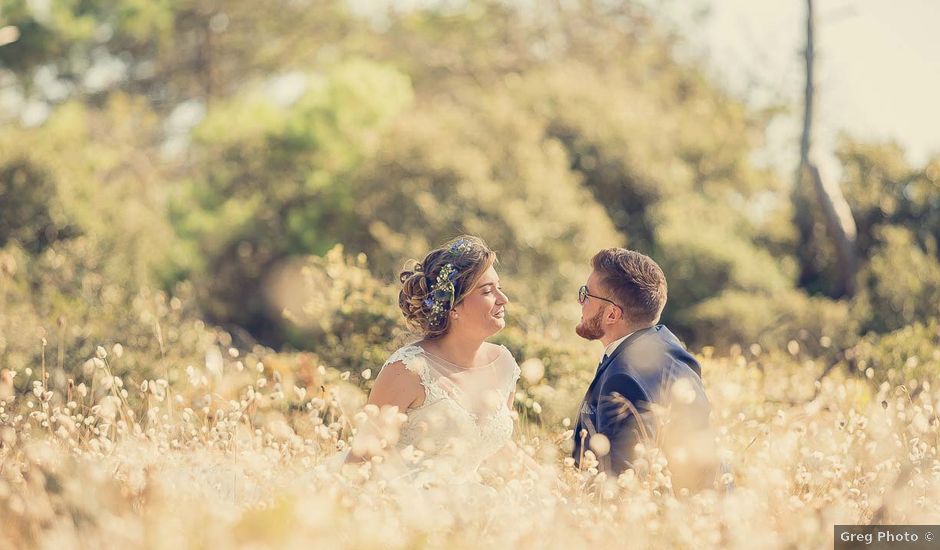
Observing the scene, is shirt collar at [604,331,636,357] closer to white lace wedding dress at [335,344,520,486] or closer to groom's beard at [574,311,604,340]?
groom's beard at [574,311,604,340]

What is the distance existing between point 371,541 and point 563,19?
25952 millimetres

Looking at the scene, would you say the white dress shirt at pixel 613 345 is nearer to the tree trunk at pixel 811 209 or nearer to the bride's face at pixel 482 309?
the bride's face at pixel 482 309

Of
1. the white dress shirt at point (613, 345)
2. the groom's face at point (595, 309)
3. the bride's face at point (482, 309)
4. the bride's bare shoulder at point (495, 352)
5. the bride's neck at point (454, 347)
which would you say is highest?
the groom's face at point (595, 309)

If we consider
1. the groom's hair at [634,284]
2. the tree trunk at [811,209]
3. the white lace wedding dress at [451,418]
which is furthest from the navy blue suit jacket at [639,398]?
the tree trunk at [811,209]

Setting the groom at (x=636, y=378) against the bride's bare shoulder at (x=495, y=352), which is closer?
the groom at (x=636, y=378)

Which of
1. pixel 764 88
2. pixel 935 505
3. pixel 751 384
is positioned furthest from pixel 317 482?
pixel 764 88

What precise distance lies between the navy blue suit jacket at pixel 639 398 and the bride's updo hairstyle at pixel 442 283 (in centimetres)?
81

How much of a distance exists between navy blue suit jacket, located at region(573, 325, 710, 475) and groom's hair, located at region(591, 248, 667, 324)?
162mm

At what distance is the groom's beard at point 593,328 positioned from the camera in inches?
175

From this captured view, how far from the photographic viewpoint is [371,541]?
273cm

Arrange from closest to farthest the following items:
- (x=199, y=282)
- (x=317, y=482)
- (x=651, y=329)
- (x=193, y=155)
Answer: (x=317, y=482), (x=651, y=329), (x=199, y=282), (x=193, y=155)

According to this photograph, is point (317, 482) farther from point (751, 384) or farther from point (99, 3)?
point (99, 3)

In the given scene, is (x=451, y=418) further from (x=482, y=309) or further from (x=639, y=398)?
(x=639, y=398)

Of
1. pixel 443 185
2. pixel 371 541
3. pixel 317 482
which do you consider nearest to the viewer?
pixel 371 541
